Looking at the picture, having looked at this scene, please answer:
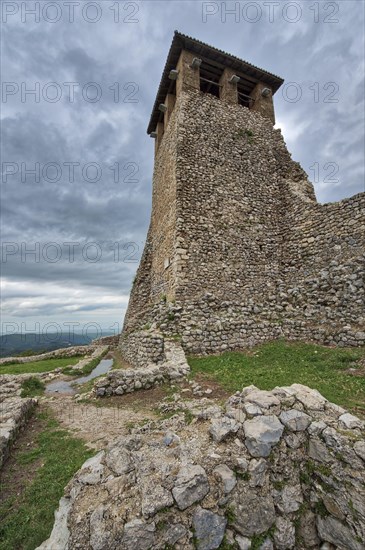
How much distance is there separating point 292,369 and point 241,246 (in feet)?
26.7

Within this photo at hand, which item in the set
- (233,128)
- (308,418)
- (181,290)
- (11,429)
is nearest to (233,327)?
(181,290)

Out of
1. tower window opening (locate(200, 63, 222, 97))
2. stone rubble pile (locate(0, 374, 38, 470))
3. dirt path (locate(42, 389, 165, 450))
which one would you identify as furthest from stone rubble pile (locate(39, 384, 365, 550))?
tower window opening (locate(200, 63, 222, 97))

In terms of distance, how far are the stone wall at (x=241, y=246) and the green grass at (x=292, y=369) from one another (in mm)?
1028

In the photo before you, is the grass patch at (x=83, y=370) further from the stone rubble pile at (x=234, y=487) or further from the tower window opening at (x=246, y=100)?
the tower window opening at (x=246, y=100)

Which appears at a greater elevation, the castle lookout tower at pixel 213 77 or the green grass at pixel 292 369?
the castle lookout tower at pixel 213 77

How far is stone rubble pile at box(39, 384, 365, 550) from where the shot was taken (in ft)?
10.6

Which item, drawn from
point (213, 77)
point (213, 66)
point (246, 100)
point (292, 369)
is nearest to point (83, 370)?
point (292, 369)

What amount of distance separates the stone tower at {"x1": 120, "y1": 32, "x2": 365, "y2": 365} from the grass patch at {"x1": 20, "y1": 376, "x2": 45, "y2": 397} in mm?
4576

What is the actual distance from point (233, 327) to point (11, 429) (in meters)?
9.89

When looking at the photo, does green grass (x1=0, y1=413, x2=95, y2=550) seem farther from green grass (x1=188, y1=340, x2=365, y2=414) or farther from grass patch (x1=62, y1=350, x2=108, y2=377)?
grass patch (x1=62, y1=350, x2=108, y2=377)

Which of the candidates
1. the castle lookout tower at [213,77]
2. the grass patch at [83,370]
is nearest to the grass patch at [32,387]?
the grass patch at [83,370]

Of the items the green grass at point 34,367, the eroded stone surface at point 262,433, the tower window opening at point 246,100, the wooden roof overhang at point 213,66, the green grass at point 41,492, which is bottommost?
the green grass at point 41,492

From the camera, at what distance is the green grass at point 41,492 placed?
12.1 ft

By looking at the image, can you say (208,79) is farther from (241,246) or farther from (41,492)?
(41,492)
